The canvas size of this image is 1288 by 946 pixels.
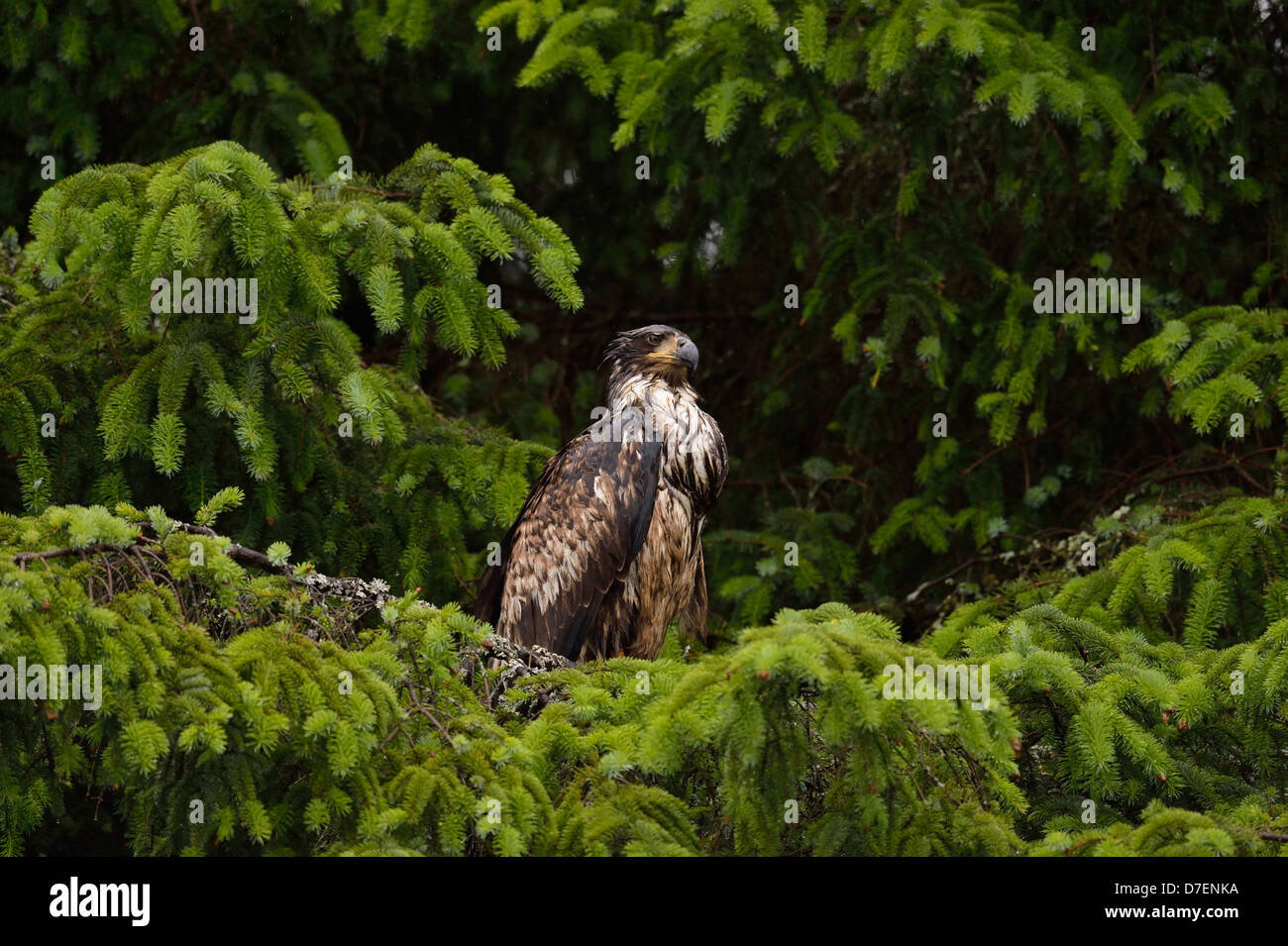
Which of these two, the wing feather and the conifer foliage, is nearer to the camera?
the conifer foliage

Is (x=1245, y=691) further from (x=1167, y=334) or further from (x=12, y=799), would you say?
(x=12, y=799)

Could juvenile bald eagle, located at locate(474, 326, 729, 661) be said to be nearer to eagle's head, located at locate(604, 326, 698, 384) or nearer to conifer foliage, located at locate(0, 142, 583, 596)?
eagle's head, located at locate(604, 326, 698, 384)

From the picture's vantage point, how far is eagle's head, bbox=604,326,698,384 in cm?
732

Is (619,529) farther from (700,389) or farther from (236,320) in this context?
(700,389)

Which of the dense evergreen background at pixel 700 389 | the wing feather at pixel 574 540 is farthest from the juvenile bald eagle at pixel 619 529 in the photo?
the dense evergreen background at pixel 700 389

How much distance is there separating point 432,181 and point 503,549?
6.19 ft

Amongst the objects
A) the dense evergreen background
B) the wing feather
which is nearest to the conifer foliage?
the dense evergreen background

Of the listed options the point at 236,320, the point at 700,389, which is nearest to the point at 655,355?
the point at 700,389

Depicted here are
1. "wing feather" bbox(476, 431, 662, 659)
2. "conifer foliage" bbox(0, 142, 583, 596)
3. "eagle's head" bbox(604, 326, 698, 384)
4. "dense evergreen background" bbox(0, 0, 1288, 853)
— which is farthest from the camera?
"eagle's head" bbox(604, 326, 698, 384)

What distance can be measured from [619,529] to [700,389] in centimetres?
257

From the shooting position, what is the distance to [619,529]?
6957mm

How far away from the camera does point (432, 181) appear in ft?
20.2

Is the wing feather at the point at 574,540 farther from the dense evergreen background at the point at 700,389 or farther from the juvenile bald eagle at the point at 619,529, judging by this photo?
the dense evergreen background at the point at 700,389

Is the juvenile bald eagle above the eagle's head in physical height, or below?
below
